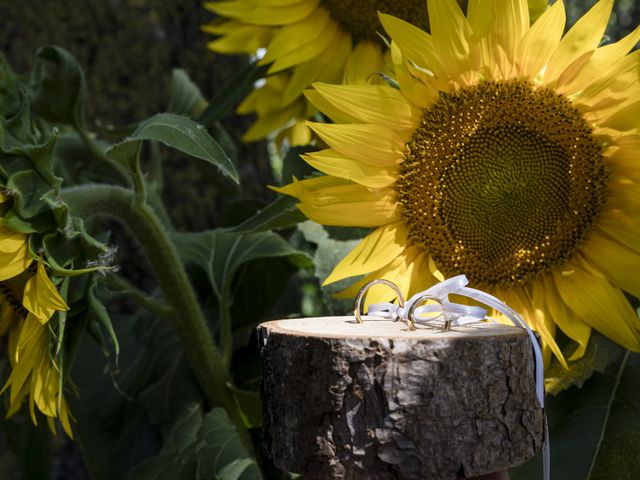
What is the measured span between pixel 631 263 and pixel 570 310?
0.28 feet

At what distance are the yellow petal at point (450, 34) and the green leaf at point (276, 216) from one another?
227mm

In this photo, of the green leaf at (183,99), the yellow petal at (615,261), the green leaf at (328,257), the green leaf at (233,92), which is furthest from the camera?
the green leaf at (183,99)

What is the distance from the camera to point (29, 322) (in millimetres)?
962

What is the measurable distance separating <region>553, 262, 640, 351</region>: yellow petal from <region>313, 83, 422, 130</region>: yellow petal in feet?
0.89

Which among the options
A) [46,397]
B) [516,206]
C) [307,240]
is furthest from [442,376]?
[307,240]

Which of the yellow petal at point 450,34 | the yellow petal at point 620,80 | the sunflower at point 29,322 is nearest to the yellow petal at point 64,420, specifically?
the sunflower at point 29,322

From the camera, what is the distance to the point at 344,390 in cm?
72

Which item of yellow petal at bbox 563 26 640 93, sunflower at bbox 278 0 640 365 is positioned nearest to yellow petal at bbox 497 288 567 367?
sunflower at bbox 278 0 640 365

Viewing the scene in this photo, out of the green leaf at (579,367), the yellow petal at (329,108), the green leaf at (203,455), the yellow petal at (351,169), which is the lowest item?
the green leaf at (203,455)

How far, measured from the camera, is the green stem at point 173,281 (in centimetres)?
107

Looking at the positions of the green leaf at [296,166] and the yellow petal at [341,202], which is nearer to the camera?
the yellow petal at [341,202]

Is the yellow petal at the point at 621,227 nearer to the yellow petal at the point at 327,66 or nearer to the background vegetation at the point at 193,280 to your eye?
the background vegetation at the point at 193,280

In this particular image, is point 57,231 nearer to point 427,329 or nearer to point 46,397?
point 46,397

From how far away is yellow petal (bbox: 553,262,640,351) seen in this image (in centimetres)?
100
